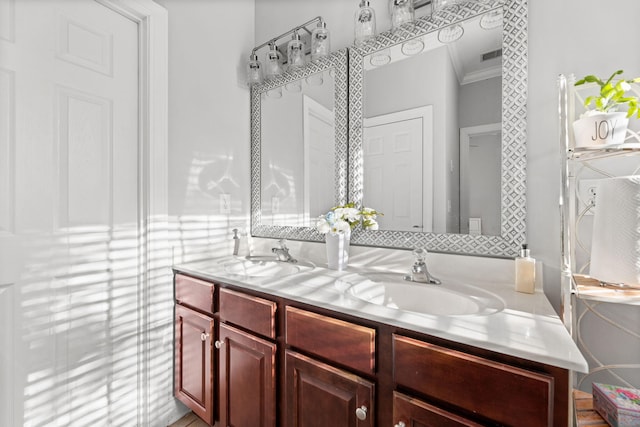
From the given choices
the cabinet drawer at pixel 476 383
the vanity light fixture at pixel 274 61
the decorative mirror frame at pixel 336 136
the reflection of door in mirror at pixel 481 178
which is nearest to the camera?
the cabinet drawer at pixel 476 383

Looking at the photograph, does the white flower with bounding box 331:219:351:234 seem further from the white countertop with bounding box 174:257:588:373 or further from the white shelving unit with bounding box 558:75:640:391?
the white shelving unit with bounding box 558:75:640:391

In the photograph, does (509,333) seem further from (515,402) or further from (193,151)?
(193,151)

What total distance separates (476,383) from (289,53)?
5.87 feet

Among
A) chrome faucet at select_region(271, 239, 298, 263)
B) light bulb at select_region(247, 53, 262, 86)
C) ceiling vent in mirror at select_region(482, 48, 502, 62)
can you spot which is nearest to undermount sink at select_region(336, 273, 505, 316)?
chrome faucet at select_region(271, 239, 298, 263)

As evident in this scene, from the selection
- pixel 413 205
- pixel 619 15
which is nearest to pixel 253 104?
pixel 413 205

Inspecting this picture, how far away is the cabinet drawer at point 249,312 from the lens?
1162 millimetres

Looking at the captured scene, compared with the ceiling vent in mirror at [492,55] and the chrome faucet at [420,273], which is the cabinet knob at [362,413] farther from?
the ceiling vent in mirror at [492,55]

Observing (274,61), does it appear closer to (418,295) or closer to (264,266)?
(264,266)

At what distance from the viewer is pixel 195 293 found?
148 cm

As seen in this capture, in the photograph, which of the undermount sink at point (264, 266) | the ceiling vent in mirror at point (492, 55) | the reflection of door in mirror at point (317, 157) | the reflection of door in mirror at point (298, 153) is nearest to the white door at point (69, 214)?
the undermount sink at point (264, 266)

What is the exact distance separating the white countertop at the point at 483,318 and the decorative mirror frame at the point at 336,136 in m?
0.53

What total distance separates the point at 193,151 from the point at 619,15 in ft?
6.21

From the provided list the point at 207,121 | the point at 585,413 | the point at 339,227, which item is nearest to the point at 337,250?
the point at 339,227

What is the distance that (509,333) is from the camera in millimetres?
747
